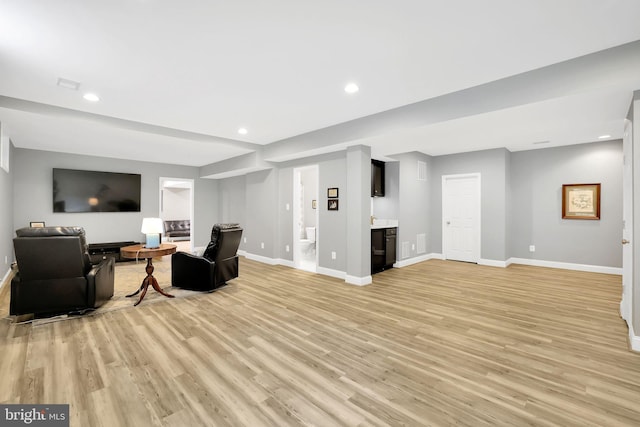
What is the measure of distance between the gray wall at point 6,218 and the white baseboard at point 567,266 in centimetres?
937

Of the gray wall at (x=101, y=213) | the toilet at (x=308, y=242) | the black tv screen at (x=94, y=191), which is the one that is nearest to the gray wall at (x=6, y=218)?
the gray wall at (x=101, y=213)

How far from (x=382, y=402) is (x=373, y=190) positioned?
4.62 meters

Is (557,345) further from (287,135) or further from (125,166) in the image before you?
(125,166)

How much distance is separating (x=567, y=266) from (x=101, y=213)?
1042 centimetres

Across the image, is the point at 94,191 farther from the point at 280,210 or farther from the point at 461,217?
the point at 461,217

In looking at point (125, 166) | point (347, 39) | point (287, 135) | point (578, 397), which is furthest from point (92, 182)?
point (578, 397)

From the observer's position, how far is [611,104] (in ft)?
9.47

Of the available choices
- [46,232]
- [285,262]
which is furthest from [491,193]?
[46,232]

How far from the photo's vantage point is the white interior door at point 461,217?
640 centimetres

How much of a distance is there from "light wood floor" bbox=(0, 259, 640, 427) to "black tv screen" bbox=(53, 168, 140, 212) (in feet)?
10.3

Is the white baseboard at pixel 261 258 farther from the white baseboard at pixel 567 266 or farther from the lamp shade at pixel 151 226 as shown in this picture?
the white baseboard at pixel 567 266

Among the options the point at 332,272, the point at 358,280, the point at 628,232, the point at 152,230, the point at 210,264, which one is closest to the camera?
the point at 628,232

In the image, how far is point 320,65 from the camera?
9.02ft

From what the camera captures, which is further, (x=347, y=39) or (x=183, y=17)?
(x=347, y=39)
